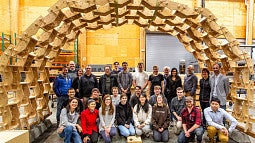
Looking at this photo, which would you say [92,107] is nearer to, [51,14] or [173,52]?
[51,14]

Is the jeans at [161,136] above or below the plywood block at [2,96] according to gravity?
below

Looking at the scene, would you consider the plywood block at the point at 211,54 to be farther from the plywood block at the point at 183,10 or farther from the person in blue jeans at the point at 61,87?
the person in blue jeans at the point at 61,87

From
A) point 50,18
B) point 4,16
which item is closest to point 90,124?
point 50,18

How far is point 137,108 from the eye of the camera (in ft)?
21.9

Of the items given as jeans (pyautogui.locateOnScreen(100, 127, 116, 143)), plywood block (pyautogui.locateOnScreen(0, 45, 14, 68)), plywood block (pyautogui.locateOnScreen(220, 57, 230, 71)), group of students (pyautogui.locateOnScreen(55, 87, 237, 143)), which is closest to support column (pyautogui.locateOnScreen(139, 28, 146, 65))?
plywood block (pyautogui.locateOnScreen(220, 57, 230, 71))

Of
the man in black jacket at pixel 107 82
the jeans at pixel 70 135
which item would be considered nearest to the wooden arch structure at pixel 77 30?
the jeans at pixel 70 135

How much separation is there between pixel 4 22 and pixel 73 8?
10297mm

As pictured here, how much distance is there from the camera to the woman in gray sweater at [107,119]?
612 cm

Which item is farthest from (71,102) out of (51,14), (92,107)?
(51,14)

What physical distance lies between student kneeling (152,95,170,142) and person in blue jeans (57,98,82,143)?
1.93 meters

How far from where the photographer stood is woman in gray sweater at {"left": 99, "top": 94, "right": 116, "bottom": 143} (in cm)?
612

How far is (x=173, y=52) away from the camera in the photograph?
15.1m

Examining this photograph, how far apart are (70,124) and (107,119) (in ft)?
3.21

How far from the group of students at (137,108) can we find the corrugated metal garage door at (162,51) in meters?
6.81
